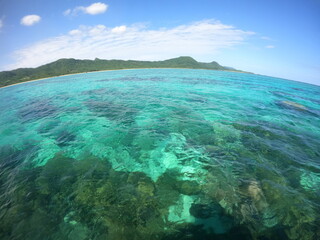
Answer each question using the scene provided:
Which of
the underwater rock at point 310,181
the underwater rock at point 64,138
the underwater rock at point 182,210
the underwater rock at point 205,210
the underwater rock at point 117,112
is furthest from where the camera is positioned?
the underwater rock at point 117,112

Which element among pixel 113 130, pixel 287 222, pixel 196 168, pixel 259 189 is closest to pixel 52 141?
pixel 113 130

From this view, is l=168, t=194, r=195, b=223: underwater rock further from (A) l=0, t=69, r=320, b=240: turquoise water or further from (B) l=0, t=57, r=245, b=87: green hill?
(B) l=0, t=57, r=245, b=87: green hill

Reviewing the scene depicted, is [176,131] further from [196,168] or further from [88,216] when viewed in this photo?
[88,216]

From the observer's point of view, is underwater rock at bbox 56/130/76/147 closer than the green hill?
Yes

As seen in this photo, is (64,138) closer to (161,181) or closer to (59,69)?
(161,181)

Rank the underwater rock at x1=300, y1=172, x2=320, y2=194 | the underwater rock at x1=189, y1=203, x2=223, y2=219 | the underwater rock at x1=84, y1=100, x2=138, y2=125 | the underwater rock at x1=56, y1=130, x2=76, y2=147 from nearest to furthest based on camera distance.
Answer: the underwater rock at x1=189, y1=203, x2=223, y2=219
the underwater rock at x1=300, y1=172, x2=320, y2=194
the underwater rock at x1=56, y1=130, x2=76, y2=147
the underwater rock at x1=84, y1=100, x2=138, y2=125

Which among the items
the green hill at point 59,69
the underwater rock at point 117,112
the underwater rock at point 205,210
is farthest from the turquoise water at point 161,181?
the green hill at point 59,69

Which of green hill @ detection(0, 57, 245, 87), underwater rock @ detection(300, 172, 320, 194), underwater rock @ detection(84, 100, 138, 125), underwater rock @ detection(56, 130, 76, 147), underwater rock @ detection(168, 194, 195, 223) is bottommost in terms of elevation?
underwater rock @ detection(168, 194, 195, 223)

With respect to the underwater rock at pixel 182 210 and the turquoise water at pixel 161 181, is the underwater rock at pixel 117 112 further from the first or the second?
the underwater rock at pixel 182 210

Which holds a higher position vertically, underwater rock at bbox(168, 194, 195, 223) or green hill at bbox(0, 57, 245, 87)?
green hill at bbox(0, 57, 245, 87)

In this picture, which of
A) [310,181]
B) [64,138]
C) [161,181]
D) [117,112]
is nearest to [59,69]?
[117,112]

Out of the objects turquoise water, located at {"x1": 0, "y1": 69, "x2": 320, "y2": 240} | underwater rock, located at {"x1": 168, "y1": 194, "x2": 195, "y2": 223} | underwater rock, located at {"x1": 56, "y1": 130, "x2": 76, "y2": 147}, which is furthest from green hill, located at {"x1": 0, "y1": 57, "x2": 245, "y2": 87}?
underwater rock, located at {"x1": 168, "y1": 194, "x2": 195, "y2": 223}
